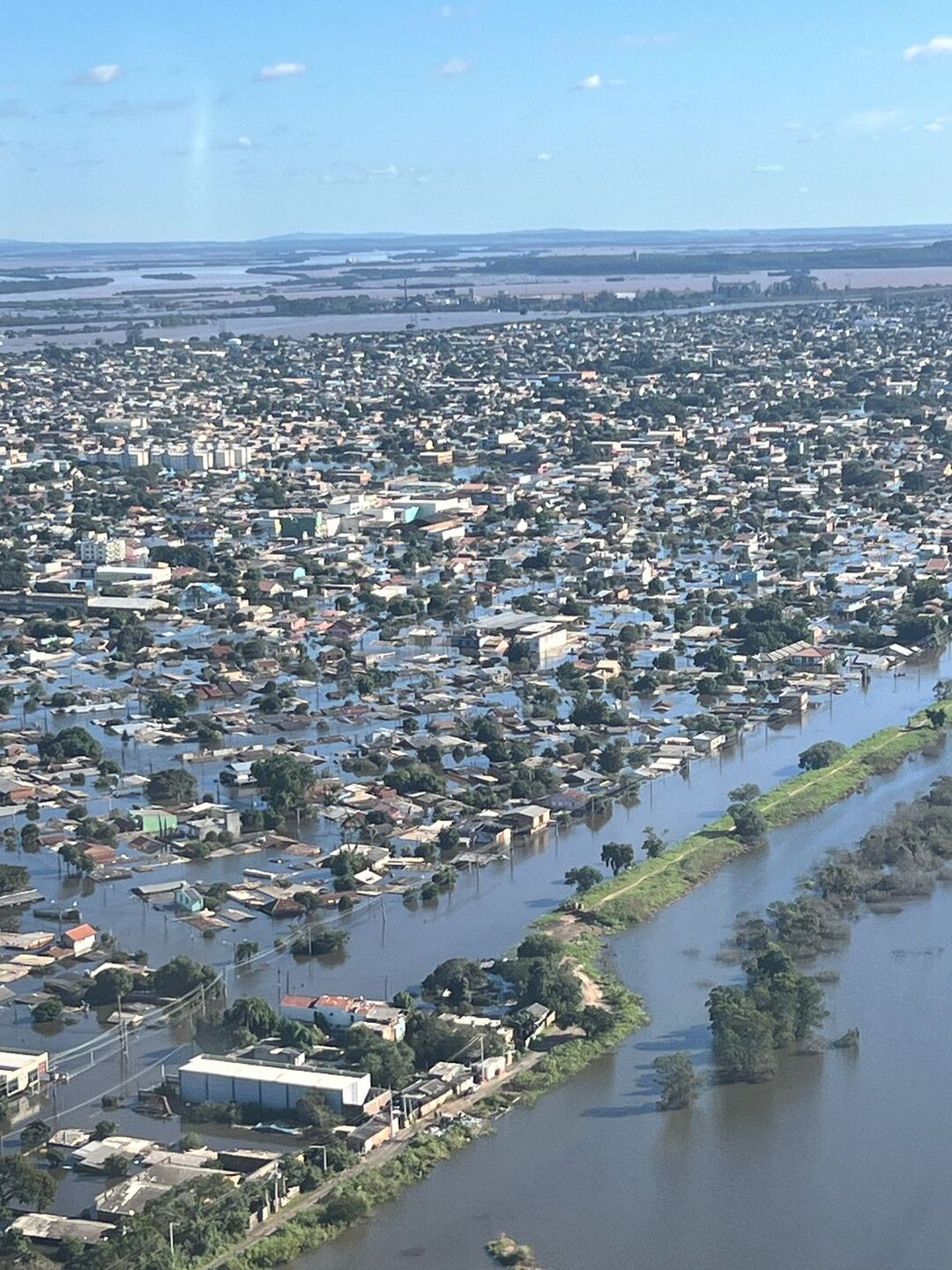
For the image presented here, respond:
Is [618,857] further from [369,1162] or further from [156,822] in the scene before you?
[369,1162]

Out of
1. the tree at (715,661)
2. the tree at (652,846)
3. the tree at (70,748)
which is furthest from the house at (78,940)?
the tree at (715,661)

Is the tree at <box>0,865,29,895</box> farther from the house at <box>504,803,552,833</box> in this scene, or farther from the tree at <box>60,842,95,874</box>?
the house at <box>504,803,552,833</box>

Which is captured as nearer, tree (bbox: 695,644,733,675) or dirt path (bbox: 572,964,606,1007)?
dirt path (bbox: 572,964,606,1007)

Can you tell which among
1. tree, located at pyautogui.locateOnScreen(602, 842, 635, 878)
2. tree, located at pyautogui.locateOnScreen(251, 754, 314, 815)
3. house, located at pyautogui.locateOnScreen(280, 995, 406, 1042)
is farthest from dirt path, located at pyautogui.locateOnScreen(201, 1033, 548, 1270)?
tree, located at pyautogui.locateOnScreen(251, 754, 314, 815)

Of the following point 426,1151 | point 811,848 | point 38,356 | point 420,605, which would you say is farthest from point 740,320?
point 426,1151

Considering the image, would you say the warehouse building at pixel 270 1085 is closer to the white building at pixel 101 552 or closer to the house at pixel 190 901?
the house at pixel 190 901

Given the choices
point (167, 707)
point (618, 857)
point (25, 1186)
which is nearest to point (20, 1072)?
point (25, 1186)
